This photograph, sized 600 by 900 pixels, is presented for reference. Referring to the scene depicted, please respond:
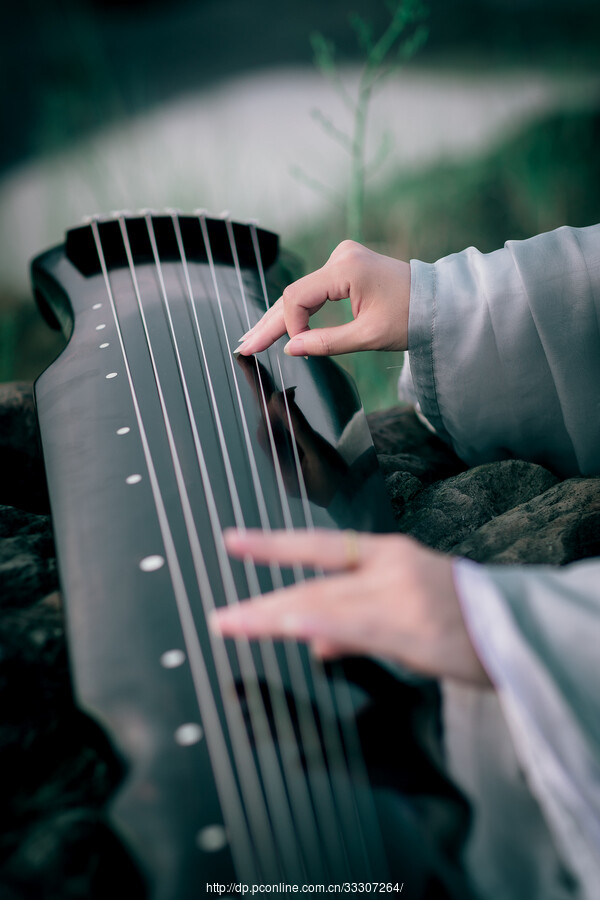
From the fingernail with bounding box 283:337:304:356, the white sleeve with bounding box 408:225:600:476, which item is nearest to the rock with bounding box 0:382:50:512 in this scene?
the fingernail with bounding box 283:337:304:356

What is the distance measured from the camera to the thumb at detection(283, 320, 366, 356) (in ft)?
1.90

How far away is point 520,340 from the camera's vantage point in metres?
0.61

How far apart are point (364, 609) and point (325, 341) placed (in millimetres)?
323

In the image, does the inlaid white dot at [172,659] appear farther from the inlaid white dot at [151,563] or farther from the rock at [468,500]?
the rock at [468,500]

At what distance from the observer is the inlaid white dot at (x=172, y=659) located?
1.10 ft

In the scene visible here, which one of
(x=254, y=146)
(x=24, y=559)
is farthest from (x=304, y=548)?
(x=254, y=146)

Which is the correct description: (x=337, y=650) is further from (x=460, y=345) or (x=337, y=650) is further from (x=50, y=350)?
(x=50, y=350)

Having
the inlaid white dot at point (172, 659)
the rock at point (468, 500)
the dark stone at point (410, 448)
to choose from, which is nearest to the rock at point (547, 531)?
the rock at point (468, 500)

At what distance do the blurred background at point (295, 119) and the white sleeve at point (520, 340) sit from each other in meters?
0.74

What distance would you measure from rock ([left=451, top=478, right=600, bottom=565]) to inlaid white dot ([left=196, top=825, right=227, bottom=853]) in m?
0.26

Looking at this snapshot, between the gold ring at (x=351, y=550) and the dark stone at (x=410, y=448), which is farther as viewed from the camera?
the dark stone at (x=410, y=448)

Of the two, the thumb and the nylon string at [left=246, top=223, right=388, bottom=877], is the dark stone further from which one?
the nylon string at [left=246, top=223, right=388, bottom=877]

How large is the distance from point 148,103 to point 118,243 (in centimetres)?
84

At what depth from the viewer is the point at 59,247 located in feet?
2.41
